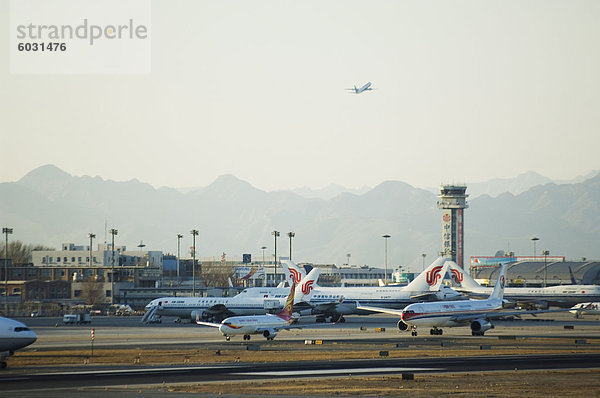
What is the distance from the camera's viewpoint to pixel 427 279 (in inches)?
5108

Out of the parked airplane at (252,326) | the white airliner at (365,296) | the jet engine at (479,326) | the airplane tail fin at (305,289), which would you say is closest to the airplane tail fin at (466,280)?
the white airliner at (365,296)

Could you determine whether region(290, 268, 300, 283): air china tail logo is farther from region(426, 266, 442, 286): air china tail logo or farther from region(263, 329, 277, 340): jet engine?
region(263, 329, 277, 340): jet engine

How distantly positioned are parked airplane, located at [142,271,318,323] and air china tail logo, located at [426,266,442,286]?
830 inches

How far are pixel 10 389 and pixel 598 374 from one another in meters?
34.3

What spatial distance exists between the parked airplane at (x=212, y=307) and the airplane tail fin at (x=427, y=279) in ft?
59.7

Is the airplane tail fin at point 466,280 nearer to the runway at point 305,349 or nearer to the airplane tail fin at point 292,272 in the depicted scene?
the airplane tail fin at point 292,272

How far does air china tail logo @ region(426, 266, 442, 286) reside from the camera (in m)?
130

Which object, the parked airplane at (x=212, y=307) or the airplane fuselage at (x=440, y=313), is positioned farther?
the parked airplane at (x=212, y=307)

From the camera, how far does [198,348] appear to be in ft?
262

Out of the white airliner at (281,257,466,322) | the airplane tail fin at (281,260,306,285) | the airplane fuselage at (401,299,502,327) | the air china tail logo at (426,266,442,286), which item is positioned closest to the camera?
the airplane fuselage at (401,299,502,327)

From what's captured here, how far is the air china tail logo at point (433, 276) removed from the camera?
130m

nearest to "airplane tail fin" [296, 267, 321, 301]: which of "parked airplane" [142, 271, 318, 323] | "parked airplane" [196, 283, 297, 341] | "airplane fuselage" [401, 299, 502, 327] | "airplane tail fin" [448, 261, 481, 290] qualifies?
"parked airplane" [142, 271, 318, 323]

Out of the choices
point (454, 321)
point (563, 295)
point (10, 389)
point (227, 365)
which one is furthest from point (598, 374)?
point (563, 295)

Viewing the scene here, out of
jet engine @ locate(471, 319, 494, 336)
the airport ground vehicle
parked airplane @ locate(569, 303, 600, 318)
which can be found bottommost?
parked airplane @ locate(569, 303, 600, 318)
